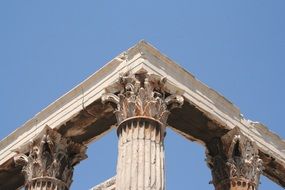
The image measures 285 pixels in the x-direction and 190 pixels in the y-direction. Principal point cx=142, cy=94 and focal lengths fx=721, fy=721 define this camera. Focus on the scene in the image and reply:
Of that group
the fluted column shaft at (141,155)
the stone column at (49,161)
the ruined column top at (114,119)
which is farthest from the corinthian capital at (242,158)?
the stone column at (49,161)

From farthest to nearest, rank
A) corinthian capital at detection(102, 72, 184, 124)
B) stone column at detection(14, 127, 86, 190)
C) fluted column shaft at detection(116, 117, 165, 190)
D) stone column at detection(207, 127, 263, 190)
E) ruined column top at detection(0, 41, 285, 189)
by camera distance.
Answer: stone column at detection(207, 127, 263, 190), stone column at detection(14, 127, 86, 190), ruined column top at detection(0, 41, 285, 189), corinthian capital at detection(102, 72, 184, 124), fluted column shaft at detection(116, 117, 165, 190)

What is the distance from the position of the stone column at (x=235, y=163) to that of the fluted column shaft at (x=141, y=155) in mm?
2732

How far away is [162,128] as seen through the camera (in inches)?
672

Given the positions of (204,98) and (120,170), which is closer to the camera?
(120,170)

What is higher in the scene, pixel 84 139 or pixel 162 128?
pixel 84 139

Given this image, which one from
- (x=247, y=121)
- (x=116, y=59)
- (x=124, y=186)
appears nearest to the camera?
(x=124, y=186)

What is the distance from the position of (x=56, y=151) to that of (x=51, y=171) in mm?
605

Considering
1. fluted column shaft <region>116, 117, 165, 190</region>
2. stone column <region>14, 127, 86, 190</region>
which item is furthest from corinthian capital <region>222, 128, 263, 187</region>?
stone column <region>14, 127, 86, 190</region>

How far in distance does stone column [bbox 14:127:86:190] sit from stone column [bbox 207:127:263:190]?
3.67 meters

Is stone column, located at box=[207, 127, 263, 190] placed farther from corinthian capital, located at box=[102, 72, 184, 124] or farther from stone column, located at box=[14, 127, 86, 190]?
stone column, located at box=[14, 127, 86, 190]

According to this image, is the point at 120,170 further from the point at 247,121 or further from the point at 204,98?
the point at 247,121

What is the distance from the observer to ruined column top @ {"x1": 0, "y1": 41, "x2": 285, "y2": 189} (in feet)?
59.4

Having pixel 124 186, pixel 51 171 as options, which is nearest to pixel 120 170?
pixel 124 186

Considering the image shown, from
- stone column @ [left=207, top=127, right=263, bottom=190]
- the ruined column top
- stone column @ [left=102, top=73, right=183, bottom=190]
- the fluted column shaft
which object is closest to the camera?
the fluted column shaft
